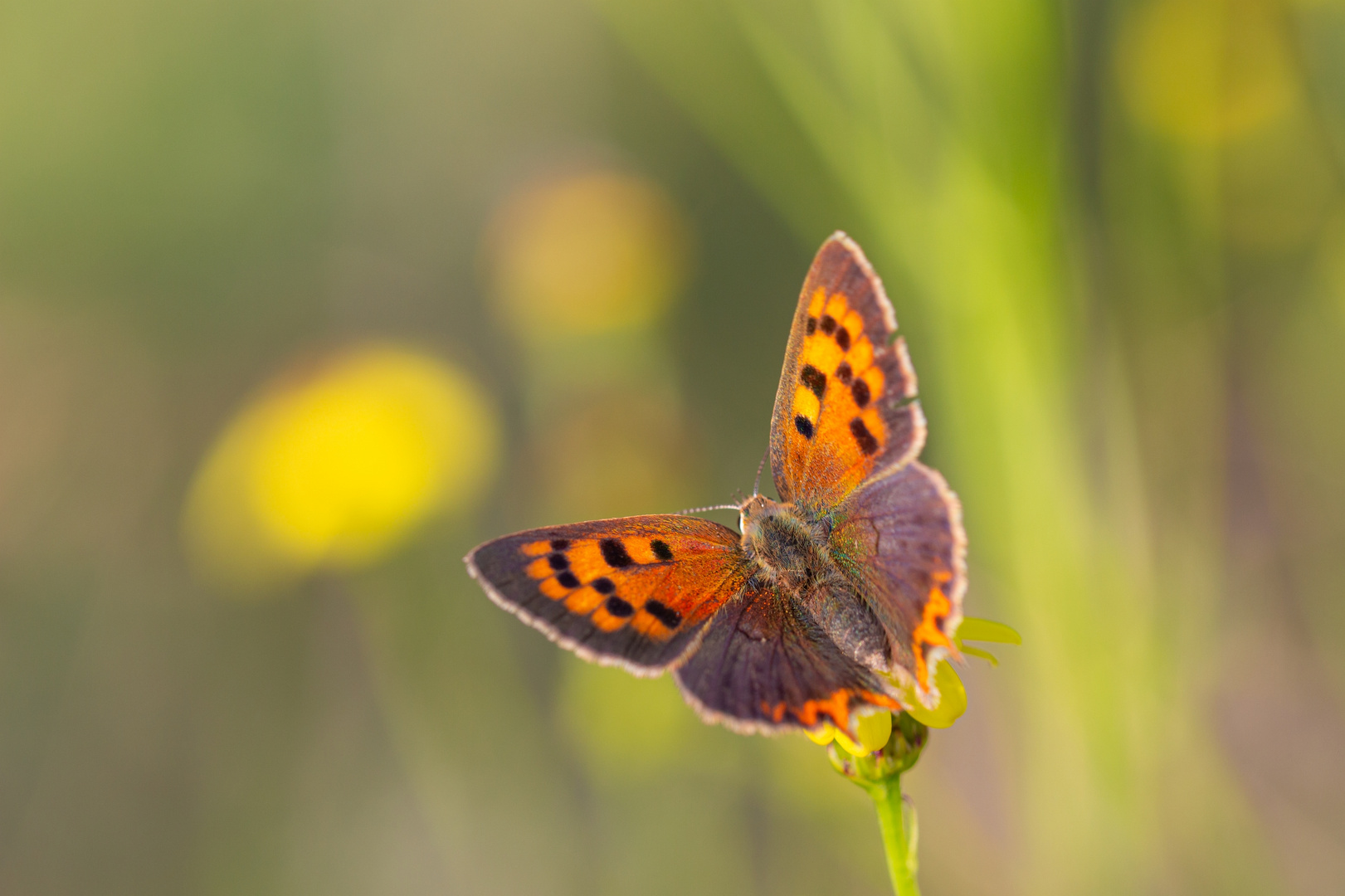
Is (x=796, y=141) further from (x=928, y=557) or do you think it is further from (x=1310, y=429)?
(x=928, y=557)

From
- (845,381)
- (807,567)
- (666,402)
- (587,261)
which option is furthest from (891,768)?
(587,261)

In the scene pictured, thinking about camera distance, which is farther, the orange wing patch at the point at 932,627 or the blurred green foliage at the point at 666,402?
the blurred green foliage at the point at 666,402

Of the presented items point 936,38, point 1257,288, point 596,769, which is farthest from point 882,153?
point 1257,288

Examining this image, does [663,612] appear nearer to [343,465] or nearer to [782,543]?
[782,543]

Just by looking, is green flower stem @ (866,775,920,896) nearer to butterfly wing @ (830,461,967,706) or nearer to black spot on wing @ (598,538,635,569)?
butterfly wing @ (830,461,967,706)

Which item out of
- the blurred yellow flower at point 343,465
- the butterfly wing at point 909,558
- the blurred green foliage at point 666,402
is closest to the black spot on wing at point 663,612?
the butterfly wing at point 909,558

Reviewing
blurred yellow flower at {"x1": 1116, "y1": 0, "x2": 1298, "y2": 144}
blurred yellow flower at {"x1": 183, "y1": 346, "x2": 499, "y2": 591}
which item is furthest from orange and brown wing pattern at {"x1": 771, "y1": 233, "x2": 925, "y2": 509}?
blurred yellow flower at {"x1": 1116, "y1": 0, "x2": 1298, "y2": 144}

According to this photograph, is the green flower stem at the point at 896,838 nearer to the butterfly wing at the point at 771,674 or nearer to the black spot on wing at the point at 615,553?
the butterfly wing at the point at 771,674
